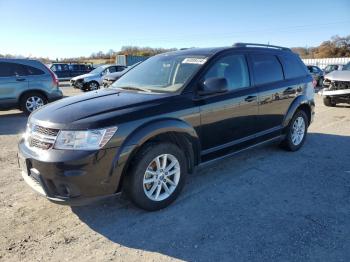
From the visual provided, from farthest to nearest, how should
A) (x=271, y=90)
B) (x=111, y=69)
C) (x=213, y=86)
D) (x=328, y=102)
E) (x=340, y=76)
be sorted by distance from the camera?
(x=111, y=69) < (x=328, y=102) < (x=340, y=76) < (x=271, y=90) < (x=213, y=86)

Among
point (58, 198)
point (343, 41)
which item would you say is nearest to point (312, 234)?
point (58, 198)

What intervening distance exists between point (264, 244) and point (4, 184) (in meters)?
3.50

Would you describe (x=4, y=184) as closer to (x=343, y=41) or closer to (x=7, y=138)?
(x=7, y=138)

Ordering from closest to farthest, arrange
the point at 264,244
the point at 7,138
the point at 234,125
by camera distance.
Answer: the point at 264,244
the point at 234,125
the point at 7,138

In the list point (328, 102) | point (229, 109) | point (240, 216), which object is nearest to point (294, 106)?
point (229, 109)

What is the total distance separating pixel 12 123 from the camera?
914 centimetres

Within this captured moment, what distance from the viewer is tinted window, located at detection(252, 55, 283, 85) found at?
16.1 ft

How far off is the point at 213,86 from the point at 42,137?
1.95 m

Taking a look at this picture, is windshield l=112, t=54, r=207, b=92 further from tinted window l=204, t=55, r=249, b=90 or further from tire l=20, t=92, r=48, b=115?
tire l=20, t=92, r=48, b=115

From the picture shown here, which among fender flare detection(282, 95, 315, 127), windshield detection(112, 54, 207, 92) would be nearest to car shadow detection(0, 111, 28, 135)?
windshield detection(112, 54, 207, 92)

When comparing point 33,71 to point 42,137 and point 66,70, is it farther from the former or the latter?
point 66,70

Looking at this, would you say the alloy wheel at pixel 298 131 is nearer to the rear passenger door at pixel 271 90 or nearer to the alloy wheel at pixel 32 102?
the rear passenger door at pixel 271 90

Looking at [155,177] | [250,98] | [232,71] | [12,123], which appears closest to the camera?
[155,177]

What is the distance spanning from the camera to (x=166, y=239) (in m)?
3.12
